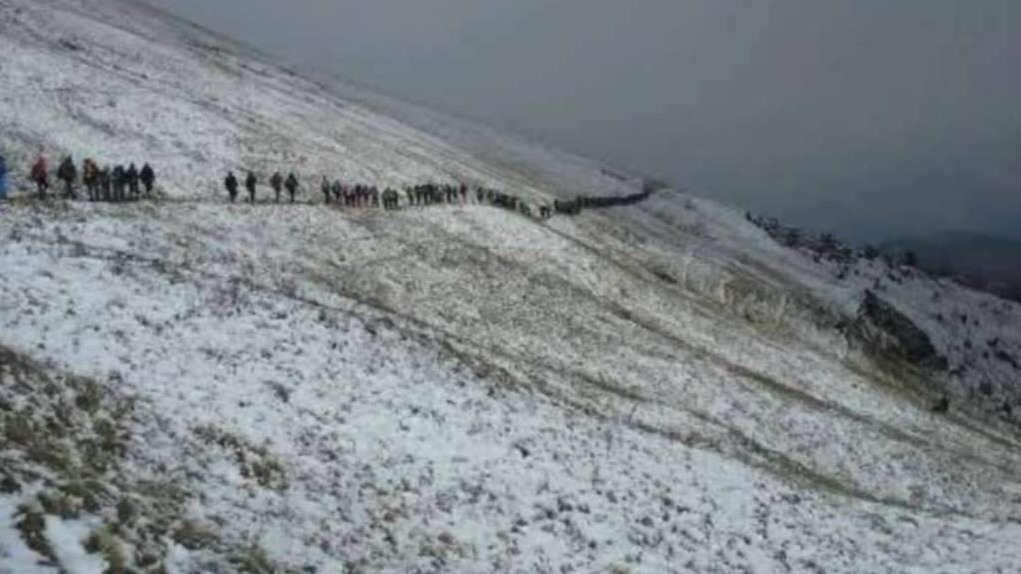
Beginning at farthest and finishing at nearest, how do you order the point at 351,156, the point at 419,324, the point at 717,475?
1. the point at 351,156
2. the point at 419,324
3. the point at 717,475

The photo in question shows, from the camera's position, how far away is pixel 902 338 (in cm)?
10394

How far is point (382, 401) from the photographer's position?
30234 mm

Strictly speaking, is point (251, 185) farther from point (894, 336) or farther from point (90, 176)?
point (894, 336)

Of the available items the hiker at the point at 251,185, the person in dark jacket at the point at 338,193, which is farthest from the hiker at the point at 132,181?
the person in dark jacket at the point at 338,193

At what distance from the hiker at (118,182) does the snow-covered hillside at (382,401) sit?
2.60 meters

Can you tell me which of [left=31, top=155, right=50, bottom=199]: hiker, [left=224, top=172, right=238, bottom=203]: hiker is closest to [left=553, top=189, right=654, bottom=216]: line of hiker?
[left=224, top=172, right=238, bottom=203]: hiker

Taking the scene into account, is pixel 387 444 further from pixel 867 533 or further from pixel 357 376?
pixel 867 533

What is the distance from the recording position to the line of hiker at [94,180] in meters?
42.5

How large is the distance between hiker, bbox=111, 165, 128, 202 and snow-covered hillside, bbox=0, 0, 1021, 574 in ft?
8.52

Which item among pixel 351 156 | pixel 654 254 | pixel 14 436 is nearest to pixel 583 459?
pixel 14 436

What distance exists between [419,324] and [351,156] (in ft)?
134

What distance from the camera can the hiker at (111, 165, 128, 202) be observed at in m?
45.5

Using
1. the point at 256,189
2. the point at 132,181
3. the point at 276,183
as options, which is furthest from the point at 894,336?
the point at 132,181

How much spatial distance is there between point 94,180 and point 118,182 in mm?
1188
